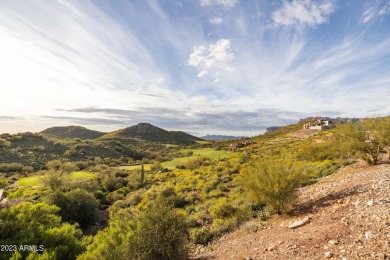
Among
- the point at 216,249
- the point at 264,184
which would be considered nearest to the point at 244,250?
the point at 216,249

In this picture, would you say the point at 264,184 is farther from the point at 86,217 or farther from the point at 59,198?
the point at 59,198

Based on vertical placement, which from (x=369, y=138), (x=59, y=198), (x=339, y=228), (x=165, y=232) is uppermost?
(x=369, y=138)

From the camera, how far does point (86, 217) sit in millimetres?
18641

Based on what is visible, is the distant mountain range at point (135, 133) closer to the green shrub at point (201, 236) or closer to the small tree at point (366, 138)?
the small tree at point (366, 138)

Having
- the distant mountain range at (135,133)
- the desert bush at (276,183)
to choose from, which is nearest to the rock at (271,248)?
the desert bush at (276,183)

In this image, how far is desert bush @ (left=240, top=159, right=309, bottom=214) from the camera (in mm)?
10375

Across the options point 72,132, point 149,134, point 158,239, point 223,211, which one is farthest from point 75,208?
point 72,132

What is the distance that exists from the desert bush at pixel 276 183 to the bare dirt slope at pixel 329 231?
0.69 m

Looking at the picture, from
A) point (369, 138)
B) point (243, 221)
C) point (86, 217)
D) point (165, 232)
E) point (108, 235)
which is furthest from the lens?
point (86, 217)

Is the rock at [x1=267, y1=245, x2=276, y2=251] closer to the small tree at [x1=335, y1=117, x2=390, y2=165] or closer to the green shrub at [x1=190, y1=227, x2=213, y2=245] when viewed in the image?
the green shrub at [x1=190, y1=227, x2=213, y2=245]

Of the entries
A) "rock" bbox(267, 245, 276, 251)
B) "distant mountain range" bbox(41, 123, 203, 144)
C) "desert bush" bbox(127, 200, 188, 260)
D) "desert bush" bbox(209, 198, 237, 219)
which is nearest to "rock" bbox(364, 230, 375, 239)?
"rock" bbox(267, 245, 276, 251)

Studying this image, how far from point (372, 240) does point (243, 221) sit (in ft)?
20.8

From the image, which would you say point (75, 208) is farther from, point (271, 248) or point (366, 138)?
point (366, 138)

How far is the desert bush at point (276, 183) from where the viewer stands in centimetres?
1038
